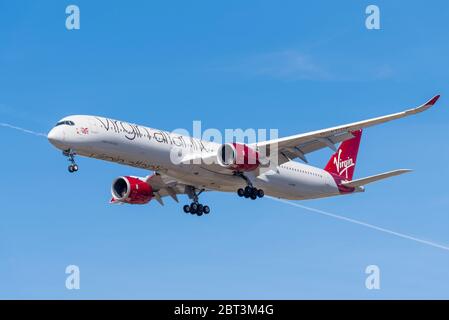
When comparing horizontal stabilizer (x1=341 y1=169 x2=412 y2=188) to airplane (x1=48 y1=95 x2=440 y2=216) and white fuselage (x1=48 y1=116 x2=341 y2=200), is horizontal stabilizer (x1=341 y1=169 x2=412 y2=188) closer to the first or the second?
airplane (x1=48 y1=95 x2=440 y2=216)

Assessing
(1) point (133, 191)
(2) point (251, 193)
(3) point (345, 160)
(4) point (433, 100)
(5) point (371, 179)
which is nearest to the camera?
(4) point (433, 100)

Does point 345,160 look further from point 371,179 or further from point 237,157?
point 237,157

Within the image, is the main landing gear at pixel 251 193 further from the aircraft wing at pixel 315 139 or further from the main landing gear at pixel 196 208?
the main landing gear at pixel 196 208

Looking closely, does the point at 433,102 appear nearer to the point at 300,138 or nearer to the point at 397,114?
the point at 397,114

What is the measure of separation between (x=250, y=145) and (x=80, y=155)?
10.8m

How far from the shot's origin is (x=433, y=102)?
51.7 m

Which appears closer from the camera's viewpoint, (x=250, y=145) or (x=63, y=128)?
(x=63, y=128)

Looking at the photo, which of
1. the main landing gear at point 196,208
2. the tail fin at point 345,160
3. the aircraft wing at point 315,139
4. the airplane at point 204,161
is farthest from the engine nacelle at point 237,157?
the tail fin at point 345,160

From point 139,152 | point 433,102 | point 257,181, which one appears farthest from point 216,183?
point 433,102

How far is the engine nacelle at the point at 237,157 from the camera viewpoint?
190ft

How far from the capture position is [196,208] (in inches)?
2470

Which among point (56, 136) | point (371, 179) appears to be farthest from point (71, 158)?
point (371, 179)

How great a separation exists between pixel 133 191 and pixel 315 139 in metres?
13.4
